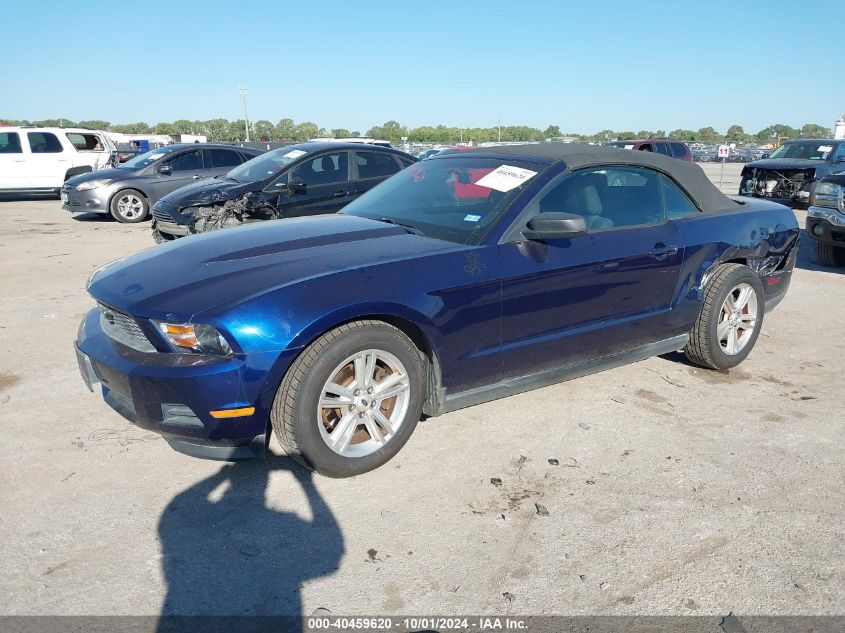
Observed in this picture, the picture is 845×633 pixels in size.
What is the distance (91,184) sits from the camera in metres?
12.6

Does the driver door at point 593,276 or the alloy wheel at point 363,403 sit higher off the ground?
the driver door at point 593,276

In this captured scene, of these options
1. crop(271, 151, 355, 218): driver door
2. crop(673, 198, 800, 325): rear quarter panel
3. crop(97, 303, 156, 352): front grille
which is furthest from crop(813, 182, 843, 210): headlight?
crop(97, 303, 156, 352): front grille

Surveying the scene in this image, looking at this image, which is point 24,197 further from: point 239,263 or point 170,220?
point 239,263

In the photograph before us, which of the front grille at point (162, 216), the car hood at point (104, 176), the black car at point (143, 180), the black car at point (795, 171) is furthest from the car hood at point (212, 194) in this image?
the black car at point (795, 171)

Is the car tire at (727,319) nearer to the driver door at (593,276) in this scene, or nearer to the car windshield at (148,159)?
the driver door at (593,276)

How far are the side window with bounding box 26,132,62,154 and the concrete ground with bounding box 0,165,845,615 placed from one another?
14.1 meters

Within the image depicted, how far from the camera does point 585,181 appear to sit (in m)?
3.99

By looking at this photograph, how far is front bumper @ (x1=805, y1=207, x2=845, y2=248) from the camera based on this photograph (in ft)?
25.4

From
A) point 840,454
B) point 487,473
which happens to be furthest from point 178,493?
point 840,454

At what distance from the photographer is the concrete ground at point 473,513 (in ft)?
8.07

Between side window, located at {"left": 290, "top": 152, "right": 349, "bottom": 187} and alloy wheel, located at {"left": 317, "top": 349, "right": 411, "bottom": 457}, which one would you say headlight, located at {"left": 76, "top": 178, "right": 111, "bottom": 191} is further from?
alloy wheel, located at {"left": 317, "top": 349, "right": 411, "bottom": 457}

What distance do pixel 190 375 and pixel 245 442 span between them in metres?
0.39

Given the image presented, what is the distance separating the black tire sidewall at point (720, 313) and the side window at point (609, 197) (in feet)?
2.41

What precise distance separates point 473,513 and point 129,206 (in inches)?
466
